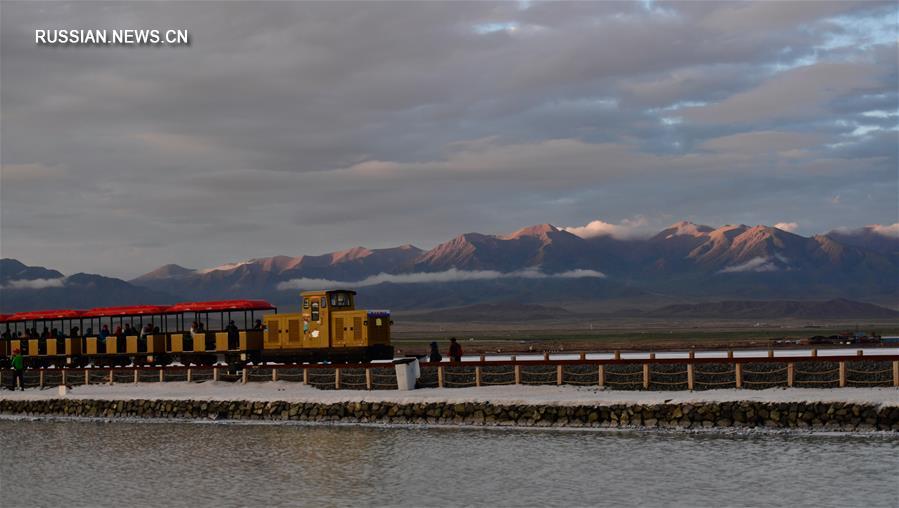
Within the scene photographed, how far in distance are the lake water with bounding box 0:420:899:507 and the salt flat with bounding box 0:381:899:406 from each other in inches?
83.0

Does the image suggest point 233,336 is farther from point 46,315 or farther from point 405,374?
point 46,315

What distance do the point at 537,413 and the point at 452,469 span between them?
30.7 feet

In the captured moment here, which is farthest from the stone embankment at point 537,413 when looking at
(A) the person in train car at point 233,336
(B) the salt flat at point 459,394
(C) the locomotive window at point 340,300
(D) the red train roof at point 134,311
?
(C) the locomotive window at point 340,300

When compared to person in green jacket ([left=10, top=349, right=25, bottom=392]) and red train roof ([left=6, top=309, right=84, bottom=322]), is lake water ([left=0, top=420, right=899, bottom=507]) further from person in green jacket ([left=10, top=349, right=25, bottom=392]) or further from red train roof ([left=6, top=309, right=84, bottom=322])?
red train roof ([left=6, top=309, right=84, bottom=322])

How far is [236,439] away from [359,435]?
4471 mm

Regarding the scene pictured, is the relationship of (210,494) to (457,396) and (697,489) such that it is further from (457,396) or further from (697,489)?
(457,396)

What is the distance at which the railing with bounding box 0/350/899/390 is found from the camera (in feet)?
128

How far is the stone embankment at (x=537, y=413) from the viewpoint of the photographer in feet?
108

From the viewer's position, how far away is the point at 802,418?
110 ft

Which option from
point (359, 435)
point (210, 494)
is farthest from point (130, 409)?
point (210, 494)

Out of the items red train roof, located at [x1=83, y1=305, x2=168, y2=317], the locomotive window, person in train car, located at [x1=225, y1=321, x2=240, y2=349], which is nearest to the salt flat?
person in train car, located at [x1=225, y1=321, x2=240, y2=349]

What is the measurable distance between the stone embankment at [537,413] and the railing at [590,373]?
3.55 metres

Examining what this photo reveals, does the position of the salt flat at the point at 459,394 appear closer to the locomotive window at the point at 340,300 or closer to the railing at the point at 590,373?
the railing at the point at 590,373

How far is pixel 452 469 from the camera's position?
28156mm
